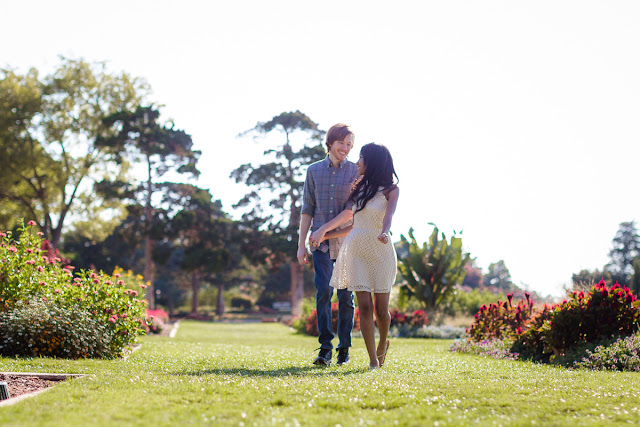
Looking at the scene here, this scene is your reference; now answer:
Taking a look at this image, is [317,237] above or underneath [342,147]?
underneath

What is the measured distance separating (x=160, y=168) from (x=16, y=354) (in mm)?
28517

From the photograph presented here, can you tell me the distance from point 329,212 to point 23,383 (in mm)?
2960

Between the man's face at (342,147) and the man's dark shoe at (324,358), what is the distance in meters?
1.83

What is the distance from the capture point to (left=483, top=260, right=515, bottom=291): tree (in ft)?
195

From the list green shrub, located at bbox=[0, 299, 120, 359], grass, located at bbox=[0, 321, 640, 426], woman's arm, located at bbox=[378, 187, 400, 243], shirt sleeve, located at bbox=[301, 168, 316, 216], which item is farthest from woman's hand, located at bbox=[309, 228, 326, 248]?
green shrub, located at bbox=[0, 299, 120, 359]

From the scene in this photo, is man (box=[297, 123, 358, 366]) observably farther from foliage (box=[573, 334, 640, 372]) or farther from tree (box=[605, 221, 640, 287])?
tree (box=[605, 221, 640, 287])

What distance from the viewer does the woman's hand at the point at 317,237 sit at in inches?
219

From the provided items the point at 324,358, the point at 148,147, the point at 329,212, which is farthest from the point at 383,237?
the point at 148,147

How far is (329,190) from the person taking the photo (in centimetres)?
588

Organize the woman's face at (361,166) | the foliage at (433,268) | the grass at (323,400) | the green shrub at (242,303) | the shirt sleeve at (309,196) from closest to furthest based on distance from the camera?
1. the grass at (323,400)
2. the woman's face at (361,166)
3. the shirt sleeve at (309,196)
4. the foliage at (433,268)
5. the green shrub at (242,303)

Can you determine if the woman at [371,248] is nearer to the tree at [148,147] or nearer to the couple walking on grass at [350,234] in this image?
the couple walking on grass at [350,234]

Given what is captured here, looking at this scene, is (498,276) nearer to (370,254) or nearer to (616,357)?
(616,357)

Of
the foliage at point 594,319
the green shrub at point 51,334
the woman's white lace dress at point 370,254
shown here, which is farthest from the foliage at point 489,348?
the green shrub at point 51,334

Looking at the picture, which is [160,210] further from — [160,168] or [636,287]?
[636,287]
